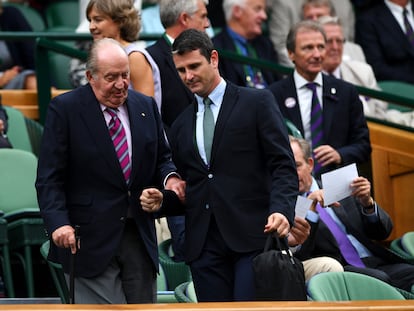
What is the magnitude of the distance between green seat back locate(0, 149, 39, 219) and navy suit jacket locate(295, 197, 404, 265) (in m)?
2.15

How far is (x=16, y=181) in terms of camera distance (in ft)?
29.6

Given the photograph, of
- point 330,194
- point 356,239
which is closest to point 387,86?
point 356,239

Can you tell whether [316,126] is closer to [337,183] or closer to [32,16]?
[337,183]

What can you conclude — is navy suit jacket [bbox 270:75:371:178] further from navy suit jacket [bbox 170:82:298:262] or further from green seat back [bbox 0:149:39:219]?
navy suit jacket [bbox 170:82:298:262]

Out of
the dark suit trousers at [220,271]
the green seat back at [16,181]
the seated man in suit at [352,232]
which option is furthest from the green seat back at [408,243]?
the green seat back at [16,181]

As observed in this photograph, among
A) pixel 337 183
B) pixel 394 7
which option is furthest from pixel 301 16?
pixel 337 183

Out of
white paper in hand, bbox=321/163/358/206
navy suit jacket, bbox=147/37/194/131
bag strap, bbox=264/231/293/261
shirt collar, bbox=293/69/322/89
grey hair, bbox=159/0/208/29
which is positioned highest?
grey hair, bbox=159/0/208/29

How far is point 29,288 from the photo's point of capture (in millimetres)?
8641

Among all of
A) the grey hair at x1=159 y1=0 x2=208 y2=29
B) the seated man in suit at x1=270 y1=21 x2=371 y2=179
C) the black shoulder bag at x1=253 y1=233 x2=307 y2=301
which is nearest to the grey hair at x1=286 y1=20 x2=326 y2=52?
the seated man in suit at x1=270 y1=21 x2=371 y2=179

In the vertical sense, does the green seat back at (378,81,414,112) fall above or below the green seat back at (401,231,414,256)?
above

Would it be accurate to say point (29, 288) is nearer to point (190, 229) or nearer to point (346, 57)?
point (190, 229)

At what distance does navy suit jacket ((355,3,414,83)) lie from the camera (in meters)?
12.0

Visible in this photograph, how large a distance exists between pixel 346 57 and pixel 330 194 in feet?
13.3

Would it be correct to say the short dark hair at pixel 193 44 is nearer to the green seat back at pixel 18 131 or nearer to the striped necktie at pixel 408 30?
the green seat back at pixel 18 131
